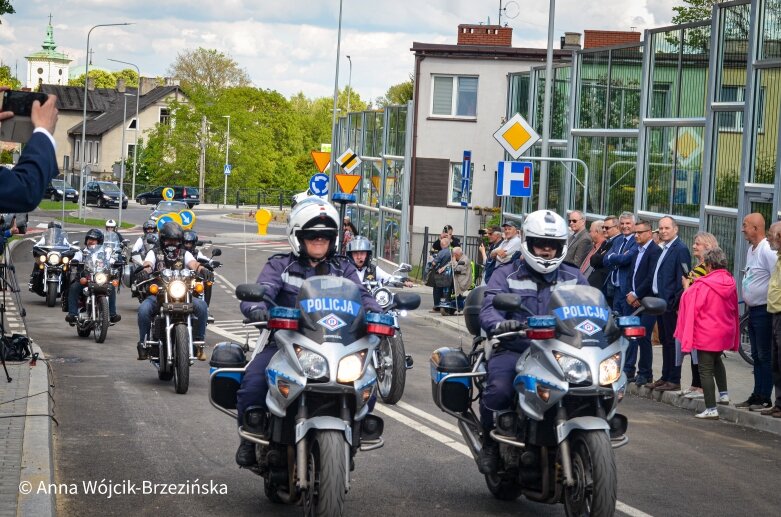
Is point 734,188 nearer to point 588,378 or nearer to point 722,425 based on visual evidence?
point 722,425

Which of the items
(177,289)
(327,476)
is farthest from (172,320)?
(327,476)

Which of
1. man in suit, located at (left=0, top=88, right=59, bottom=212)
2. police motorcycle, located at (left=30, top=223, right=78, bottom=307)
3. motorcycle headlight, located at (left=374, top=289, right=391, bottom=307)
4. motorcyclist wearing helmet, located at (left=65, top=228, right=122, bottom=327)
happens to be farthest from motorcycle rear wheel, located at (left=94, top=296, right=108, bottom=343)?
man in suit, located at (left=0, top=88, right=59, bottom=212)

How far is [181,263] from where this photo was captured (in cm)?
1405

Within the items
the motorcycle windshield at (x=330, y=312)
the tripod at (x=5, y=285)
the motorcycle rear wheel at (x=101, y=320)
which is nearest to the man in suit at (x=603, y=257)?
the motorcycle rear wheel at (x=101, y=320)

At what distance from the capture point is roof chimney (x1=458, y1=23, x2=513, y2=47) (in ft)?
152

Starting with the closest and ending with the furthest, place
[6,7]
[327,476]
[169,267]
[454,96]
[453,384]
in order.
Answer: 1. [327,476]
2. [453,384]
3. [169,267]
4. [6,7]
5. [454,96]

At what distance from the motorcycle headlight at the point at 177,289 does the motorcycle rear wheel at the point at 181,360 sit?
0.51 metres

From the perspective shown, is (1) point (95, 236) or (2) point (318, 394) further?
(1) point (95, 236)

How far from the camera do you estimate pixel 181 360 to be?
1282cm

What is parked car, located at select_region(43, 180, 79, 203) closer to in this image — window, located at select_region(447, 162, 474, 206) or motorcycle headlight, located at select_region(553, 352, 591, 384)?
window, located at select_region(447, 162, 474, 206)

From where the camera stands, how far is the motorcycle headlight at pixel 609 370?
6934 mm

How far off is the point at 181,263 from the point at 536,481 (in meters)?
7.61

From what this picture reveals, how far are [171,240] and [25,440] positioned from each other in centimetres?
572

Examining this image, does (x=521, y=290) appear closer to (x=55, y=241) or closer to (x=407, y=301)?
(x=407, y=301)
